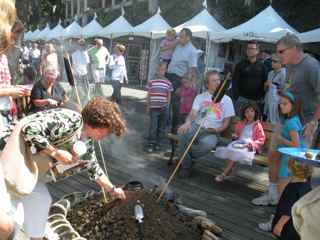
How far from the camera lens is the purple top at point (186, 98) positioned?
22.7 ft

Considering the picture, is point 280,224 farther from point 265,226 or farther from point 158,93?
point 158,93

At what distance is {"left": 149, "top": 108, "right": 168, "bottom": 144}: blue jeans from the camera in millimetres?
7056

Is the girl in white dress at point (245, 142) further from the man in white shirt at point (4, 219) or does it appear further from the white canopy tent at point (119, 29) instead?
the white canopy tent at point (119, 29)

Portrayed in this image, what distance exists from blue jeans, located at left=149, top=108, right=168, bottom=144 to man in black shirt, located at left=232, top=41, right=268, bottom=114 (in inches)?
50.7

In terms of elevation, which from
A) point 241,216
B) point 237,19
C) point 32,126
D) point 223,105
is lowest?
point 241,216

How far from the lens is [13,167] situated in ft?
7.95

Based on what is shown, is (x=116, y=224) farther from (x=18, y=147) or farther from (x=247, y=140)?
(x=247, y=140)

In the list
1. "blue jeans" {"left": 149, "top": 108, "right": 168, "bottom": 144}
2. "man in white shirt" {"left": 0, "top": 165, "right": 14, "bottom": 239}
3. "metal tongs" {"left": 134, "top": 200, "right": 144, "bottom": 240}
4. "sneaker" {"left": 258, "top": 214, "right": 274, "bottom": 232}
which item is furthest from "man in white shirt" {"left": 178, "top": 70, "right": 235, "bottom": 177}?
"man in white shirt" {"left": 0, "top": 165, "right": 14, "bottom": 239}

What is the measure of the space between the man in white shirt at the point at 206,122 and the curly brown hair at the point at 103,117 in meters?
2.69

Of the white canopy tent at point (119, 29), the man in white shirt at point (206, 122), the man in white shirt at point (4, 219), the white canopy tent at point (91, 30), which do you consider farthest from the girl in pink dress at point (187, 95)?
the white canopy tent at point (91, 30)

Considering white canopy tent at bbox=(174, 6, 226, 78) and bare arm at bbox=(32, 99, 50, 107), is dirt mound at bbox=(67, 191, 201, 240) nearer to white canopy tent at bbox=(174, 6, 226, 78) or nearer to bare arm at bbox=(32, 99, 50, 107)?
bare arm at bbox=(32, 99, 50, 107)

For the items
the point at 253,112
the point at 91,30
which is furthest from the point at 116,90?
the point at 91,30

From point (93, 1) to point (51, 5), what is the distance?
689 centimetres

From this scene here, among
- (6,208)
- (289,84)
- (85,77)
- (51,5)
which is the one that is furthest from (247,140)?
(51,5)
